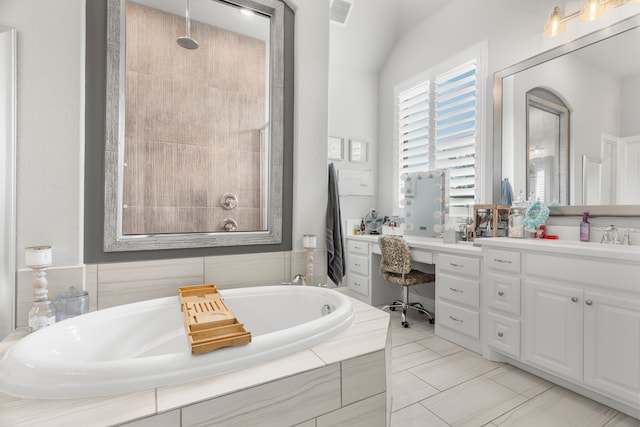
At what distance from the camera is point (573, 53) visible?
7.22ft

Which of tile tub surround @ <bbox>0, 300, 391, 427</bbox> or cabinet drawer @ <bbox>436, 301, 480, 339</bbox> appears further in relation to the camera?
cabinet drawer @ <bbox>436, 301, 480, 339</bbox>

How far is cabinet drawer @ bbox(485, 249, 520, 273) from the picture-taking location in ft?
6.57

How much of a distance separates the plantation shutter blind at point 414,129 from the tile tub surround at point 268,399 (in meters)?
2.58

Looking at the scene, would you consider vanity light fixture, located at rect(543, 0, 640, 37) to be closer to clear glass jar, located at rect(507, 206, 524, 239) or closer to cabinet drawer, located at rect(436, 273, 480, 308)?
clear glass jar, located at rect(507, 206, 524, 239)

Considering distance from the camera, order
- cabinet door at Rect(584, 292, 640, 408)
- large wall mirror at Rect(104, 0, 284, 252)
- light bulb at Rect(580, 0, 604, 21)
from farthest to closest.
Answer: light bulb at Rect(580, 0, 604, 21)
large wall mirror at Rect(104, 0, 284, 252)
cabinet door at Rect(584, 292, 640, 408)

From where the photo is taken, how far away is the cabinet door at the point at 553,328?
1706mm

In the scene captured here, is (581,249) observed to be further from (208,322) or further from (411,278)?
(208,322)

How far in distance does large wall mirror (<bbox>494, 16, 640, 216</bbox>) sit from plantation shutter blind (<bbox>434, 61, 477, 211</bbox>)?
0.91 ft

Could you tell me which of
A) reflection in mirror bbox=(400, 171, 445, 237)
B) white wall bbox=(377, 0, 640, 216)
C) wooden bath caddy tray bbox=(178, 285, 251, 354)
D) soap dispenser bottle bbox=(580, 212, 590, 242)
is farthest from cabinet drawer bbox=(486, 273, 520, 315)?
wooden bath caddy tray bbox=(178, 285, 251, 354)

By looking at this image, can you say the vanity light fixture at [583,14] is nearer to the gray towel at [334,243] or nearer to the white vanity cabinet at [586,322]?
the white vanity cabinet at [586,322]

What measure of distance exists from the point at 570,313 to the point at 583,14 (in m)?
2.00

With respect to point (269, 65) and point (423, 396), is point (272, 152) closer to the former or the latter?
point (269, 65)

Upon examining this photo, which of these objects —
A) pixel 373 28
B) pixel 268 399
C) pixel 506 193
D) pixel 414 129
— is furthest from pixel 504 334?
pixel 373 28

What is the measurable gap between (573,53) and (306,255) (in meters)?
2.42
